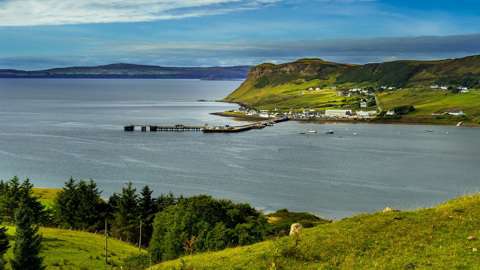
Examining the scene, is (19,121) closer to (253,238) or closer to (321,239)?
(253,238)

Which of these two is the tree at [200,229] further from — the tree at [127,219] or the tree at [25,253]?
the tree at [127,219]

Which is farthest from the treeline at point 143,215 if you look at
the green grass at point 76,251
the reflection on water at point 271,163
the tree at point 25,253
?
the reflection on water at point 271,163

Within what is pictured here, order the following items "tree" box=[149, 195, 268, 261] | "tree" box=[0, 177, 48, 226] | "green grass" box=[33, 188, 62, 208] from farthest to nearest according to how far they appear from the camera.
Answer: "green grass" box=[33, 188, 62, 208] → "tree" box=[0, 177, 48, 226] → "tree" box=[149, 195, 268, 261]

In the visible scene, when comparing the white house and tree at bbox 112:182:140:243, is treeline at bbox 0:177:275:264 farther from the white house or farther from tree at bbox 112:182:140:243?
the white house

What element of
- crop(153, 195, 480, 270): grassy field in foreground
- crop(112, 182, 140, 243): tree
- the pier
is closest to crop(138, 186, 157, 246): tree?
crop(112, 182, 140, 243): tree

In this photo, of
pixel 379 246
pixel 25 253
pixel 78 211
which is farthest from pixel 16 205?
pixel 379 246

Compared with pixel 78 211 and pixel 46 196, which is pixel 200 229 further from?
pixel 46 196

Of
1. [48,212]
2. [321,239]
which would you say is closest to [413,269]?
[321,239]
